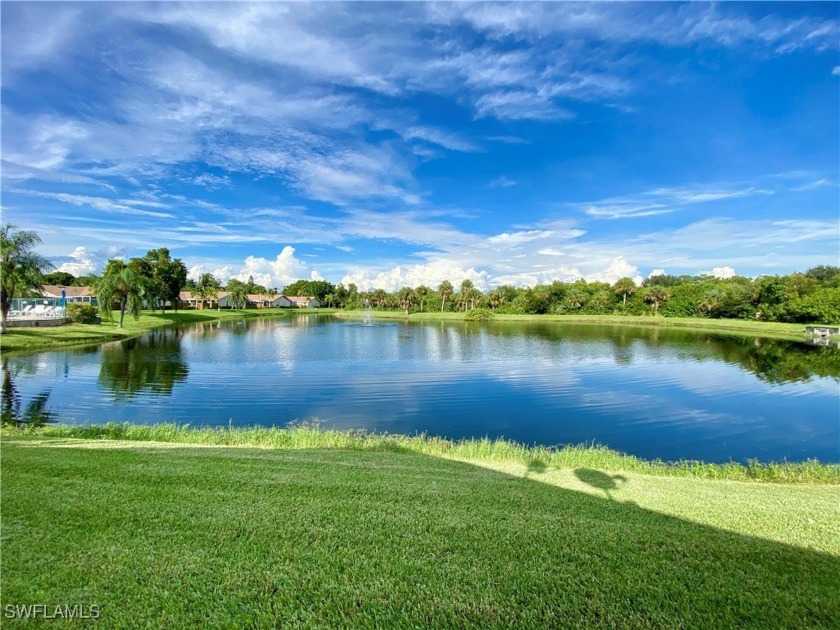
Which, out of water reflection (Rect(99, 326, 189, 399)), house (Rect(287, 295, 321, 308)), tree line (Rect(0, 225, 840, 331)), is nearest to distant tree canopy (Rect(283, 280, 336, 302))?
house (Rect(287, 295, 321, 308))

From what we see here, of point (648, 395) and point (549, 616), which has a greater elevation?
point (549, 616)

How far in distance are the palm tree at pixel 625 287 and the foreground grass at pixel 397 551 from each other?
328 ft

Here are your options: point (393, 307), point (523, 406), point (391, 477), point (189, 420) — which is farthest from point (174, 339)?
point (393, 307)

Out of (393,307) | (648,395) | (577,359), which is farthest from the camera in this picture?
(393,307)

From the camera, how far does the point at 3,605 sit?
A: 126 inches

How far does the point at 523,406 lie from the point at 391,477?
14120 millimetres

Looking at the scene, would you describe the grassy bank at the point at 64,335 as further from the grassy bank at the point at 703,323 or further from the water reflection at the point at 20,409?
the grassy bank at the point at 703,323

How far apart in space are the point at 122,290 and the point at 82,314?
510cm

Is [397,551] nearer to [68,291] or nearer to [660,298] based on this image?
[660,298]

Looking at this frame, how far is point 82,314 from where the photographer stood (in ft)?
154

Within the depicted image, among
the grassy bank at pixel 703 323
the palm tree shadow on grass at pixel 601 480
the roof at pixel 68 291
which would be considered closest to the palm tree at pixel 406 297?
the grassy bank at pixel 703 323

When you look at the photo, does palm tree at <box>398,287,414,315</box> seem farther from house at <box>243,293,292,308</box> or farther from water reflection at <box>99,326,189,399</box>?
water reflection at <box>99,326,189,399</box>

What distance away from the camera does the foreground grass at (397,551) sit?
3.25 meters

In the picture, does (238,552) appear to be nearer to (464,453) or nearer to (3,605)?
(3,605)
